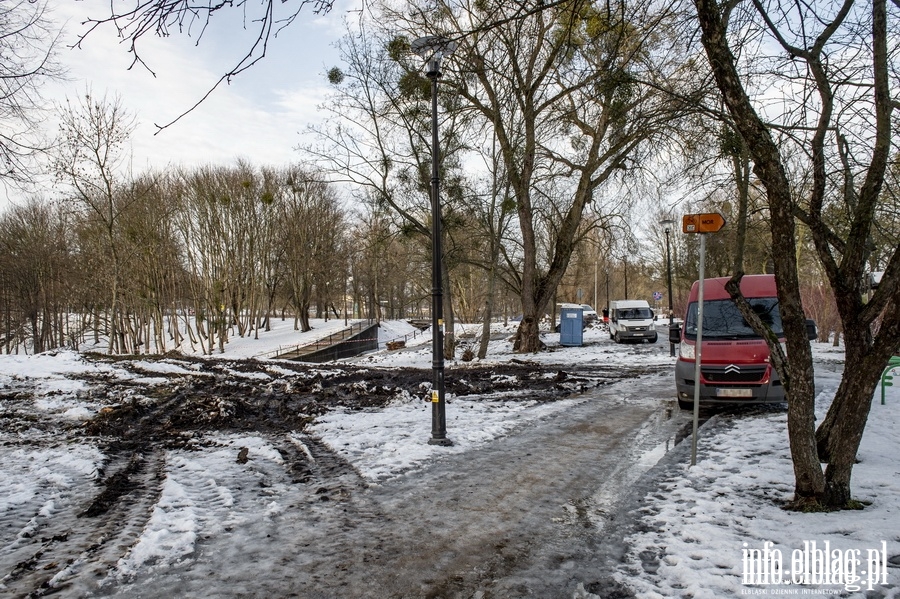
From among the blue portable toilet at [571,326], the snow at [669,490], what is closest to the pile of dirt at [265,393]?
the snow at [669,490]

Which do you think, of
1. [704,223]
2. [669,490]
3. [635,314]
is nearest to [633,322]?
[635,314]

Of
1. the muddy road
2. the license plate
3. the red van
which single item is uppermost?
the red van

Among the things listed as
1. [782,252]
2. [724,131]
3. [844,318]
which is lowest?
[844,318]

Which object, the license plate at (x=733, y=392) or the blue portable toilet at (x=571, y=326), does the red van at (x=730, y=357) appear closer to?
the license plate at (x=733, y=392)

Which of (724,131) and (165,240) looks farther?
(165,240)

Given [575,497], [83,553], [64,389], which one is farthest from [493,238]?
[83,553]

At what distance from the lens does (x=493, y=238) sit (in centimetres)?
2053

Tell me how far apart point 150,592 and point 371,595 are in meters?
1.48

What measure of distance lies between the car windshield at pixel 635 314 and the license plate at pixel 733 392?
20037 mm

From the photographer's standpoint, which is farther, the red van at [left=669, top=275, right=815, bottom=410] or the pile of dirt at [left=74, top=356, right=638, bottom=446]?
the red van at [left=669, top=275, right=815, bottom=410]

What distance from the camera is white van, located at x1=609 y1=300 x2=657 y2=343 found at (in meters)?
28.2

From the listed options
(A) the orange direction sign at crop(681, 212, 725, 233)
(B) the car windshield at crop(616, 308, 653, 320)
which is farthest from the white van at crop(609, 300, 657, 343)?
(A) the orange direction sign at crop(681, 212, 725, 233)

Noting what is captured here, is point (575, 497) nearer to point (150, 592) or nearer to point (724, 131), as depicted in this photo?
point (150, 592)

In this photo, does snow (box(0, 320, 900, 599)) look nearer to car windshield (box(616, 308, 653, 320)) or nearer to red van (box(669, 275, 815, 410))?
red van (box(669, 275, 815, 410))
